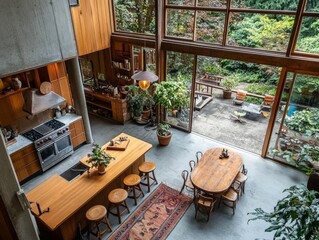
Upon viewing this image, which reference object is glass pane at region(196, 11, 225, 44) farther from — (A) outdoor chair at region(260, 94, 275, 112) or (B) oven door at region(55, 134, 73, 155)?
(B) oven door at region(55, 134, 73, 155)

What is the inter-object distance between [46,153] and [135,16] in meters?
4.87

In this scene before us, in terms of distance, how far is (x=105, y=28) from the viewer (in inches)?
330

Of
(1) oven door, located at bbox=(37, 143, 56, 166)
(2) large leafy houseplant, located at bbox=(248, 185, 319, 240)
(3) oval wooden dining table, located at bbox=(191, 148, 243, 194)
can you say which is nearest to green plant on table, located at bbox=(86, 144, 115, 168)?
(3) oval wooden dining table, located at bbox=(191, 148, 243, 194)

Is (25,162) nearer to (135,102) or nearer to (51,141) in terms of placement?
(51,141)

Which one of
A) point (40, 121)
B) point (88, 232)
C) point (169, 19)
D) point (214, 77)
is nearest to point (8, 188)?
point (88, 232)

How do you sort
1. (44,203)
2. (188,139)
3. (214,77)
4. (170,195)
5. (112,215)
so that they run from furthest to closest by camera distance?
(214,77)
(188,139)
(170,195)
(112,215)
(44,203)

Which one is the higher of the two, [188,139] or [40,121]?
[40,121]

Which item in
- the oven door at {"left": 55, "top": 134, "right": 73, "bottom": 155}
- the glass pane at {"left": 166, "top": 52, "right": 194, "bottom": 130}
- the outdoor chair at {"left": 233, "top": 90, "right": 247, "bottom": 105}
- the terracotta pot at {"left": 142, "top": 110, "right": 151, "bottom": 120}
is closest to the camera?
the oven door at {"left": 55, "top": 134, "right": 73, "bottom": 155}

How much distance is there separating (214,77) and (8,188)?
10.1m

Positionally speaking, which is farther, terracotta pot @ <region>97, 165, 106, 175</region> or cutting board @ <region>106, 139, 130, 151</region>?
cutting board @ <region>106, 139, 130, 151</region>

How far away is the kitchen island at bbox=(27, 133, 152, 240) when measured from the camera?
464 cm

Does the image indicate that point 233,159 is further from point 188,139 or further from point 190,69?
point 190,69

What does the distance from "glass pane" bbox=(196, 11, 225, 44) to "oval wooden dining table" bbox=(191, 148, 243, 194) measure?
10.1 feet

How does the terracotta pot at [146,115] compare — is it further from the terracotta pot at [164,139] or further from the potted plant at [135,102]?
the terracotta pot at [164,139]
